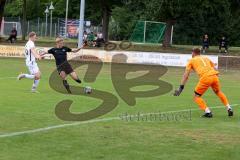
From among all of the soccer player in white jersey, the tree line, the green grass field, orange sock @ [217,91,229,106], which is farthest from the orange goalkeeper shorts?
the tree line


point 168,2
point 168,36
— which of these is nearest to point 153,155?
point 168,2

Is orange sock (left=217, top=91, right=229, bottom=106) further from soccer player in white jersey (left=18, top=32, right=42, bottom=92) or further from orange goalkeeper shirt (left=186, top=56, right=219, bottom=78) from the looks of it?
soccer player in white jersey (left=18, top=32, right=42, bottom=92)

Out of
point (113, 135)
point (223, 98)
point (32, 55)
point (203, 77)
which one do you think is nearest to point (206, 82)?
point (203, 77)

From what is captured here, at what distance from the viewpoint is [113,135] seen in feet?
35.7

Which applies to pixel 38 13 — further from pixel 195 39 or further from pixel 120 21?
pixel 195 39

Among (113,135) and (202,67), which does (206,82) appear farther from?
(113,135)

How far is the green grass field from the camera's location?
9.13 m

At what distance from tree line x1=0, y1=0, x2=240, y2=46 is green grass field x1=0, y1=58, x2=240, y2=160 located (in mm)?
31887

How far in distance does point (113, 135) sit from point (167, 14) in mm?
38404

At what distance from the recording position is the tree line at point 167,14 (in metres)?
47.8

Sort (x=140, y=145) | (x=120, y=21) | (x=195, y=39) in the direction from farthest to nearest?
1. (x=120, y=21)
2. (x=195, y=39)
3. (x=140, y=145)

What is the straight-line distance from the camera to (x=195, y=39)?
77250 mm

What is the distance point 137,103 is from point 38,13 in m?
87.8

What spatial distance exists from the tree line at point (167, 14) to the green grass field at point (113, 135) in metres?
31.9
